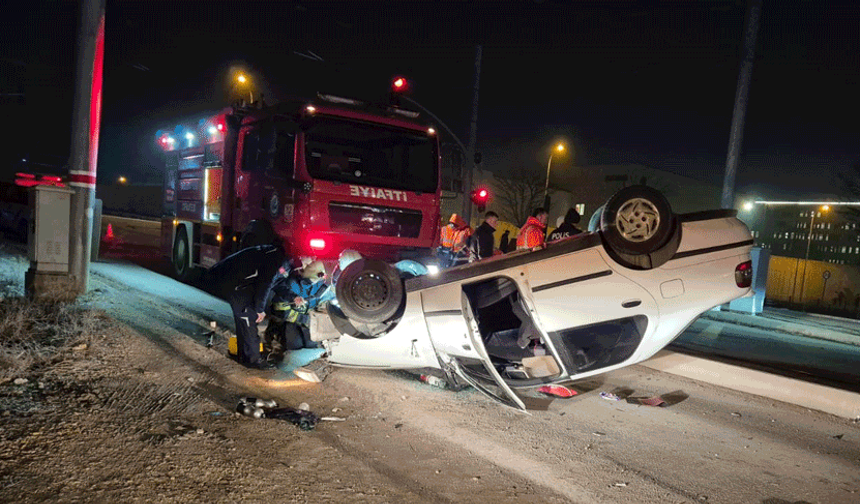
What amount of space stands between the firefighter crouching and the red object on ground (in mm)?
2202

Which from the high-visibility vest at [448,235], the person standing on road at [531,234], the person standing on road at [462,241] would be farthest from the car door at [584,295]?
the high-visibility vest at [448,235]

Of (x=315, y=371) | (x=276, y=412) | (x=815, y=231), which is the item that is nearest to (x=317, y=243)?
(x=315, y=371)

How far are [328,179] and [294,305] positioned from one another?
2.19m

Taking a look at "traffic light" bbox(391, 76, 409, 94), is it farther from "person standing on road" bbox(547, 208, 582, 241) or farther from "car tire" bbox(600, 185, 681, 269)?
"car tire" bbox(600, 185, 681, 269)

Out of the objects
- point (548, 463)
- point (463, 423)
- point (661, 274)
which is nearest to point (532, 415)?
point (463, 423)

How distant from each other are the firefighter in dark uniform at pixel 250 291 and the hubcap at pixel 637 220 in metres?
3.20

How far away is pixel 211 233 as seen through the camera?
10.0 m

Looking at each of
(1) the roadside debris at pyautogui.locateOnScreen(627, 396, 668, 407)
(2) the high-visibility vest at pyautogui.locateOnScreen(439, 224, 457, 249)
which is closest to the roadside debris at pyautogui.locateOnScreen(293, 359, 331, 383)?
(1) the roadside debris at pyautogui.locateOnScreen(627, 396, 668, 407)

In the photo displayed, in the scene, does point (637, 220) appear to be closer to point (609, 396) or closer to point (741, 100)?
A: point (609, 396)

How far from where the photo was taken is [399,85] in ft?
31.3

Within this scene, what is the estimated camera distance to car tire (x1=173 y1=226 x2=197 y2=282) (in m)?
11.3

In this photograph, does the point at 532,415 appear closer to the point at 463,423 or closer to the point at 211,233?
the point at 463,423

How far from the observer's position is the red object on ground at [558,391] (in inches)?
213

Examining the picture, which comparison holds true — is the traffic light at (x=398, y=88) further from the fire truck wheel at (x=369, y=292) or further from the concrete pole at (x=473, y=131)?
the concrete pole at (x=473, y=131)
